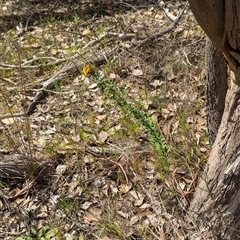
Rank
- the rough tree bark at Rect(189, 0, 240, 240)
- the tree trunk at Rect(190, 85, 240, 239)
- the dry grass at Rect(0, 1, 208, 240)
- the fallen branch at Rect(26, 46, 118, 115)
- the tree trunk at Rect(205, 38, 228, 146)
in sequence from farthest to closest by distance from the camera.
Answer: the fallen branch at Rect(26, 46, 118, 115) → the dry grass at Rect(0, 1, 208, 240) → the tree trunk at Rect(205, 38, 228, 146) → the tree trunk at Rect(190, 85, 240, 239) → the rough tree bark at Rect(189, 0, 240, 240)

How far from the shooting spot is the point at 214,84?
215cm

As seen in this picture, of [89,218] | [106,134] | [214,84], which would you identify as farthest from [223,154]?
[106,134]

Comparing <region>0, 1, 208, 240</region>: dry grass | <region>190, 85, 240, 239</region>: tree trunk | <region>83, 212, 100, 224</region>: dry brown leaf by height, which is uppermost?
<region>190, 85, 240, 239</region>: tree trunk

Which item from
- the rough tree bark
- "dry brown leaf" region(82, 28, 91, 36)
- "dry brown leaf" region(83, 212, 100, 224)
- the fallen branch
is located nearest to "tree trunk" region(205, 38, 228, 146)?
the rough tree bark

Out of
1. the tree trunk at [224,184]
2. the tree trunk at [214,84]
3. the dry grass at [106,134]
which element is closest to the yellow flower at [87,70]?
the dry grass at [106,134]

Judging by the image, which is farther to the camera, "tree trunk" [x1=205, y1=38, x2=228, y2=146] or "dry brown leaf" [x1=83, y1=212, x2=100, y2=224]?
"dry brown leaf" [x1=83, y1=212, x2=100, y2=224]

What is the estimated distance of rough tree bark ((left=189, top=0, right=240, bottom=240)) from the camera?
1.46 metres

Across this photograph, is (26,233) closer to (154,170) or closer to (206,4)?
(154,170)

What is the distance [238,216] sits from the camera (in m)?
2.00

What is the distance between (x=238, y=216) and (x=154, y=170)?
628 mm

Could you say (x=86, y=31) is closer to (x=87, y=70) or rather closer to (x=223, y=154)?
(x=87, y=70)

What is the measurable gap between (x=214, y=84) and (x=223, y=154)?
0.42 metres

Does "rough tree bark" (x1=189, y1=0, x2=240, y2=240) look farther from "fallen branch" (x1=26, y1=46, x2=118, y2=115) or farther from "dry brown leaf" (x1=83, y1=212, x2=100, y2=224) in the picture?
"fallen branch" (x1=26, y1=46, x2=118, y2=115)

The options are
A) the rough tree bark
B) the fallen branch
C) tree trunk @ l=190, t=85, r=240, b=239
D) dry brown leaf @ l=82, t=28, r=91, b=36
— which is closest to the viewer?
the rough tree bark
